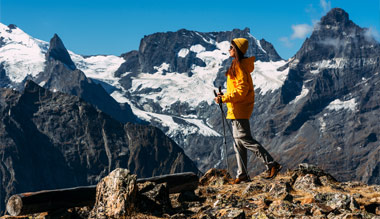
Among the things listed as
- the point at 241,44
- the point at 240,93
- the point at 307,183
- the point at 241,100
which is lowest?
the point at 307,183

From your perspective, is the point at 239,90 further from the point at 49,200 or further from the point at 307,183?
the point at 49,200

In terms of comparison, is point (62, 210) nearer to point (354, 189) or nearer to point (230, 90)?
point (230, 90)

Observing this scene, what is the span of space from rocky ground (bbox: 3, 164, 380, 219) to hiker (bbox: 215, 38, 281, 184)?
1135 millimetres

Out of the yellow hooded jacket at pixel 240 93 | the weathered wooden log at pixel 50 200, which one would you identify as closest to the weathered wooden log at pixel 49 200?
the weathered wooden log at pixel 50 200

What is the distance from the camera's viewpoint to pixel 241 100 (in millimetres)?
17250

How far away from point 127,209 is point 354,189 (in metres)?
8.47

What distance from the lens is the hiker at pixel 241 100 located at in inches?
673

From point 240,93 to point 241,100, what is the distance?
1.23ft

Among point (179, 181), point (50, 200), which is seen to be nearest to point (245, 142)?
point (179, 181)

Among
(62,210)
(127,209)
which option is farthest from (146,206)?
(62,210)

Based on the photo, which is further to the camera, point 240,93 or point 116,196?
point 240,93

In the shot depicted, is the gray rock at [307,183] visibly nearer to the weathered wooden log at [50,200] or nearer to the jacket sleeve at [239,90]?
the jacket sleeve at [239,90]

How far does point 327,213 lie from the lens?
40.7 feet

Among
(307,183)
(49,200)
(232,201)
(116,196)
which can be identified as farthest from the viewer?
(307,183)
